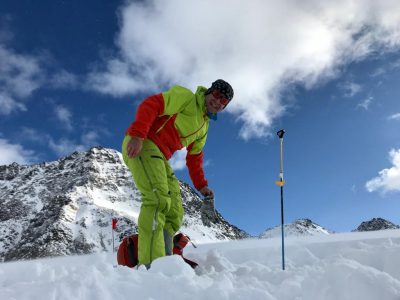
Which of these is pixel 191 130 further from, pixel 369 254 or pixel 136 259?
pixel 369 254

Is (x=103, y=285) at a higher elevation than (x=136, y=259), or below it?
below

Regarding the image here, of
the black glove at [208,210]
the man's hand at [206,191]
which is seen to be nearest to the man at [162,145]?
the black glove at [208,210]

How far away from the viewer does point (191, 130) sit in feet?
17.5

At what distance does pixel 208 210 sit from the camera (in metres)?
5.74

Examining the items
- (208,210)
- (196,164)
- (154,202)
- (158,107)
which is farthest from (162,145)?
(208,210)

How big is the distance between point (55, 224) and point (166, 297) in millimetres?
207130

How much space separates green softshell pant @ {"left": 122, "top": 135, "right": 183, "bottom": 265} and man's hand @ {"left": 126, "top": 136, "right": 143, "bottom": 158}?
16 cm

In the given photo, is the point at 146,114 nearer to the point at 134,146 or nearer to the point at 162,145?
the point at 134,146

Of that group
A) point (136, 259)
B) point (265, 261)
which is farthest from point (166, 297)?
point (265, 261)

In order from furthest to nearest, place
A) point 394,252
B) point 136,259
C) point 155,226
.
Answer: point 136,259
point 155,226
point 394,252

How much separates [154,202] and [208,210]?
1182 millimetres

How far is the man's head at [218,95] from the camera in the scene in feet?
16.9

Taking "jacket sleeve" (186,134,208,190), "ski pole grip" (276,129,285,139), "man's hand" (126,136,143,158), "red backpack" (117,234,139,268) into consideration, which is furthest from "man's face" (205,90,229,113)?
"red backpack" (117,234,139,268)

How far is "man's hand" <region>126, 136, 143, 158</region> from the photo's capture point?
4.66 m
